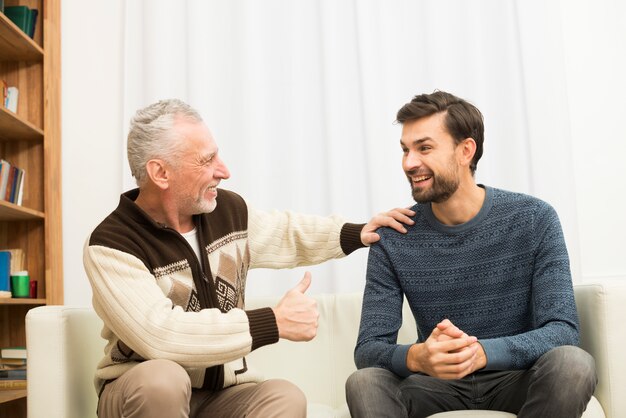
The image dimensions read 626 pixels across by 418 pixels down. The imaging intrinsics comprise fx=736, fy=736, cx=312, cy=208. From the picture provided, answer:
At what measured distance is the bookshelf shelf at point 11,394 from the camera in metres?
2.91

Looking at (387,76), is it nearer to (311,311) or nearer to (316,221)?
(316,221)

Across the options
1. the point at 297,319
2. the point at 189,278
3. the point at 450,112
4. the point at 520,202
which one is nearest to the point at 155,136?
the point at 189,278

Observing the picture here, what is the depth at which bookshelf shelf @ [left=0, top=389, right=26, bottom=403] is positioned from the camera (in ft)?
9.55

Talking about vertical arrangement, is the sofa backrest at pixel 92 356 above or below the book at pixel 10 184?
below

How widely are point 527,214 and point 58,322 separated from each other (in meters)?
1.27

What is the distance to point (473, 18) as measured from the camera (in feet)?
10.7

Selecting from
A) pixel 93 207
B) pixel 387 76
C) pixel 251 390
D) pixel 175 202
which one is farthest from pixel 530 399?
pixel 93 207

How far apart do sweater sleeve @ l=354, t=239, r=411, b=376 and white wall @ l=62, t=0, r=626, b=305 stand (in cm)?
131

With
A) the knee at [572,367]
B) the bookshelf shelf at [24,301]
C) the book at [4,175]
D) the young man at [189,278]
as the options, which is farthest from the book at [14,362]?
the knee at [572,367]

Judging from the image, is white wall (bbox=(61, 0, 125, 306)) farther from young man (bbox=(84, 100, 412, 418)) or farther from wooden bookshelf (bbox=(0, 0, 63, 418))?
young man (bbox=(84, 100, 412, 418))

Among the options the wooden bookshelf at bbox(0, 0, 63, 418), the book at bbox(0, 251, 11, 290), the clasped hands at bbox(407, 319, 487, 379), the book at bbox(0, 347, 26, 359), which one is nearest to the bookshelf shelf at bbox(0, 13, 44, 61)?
the wooden bookshelf at bbox(0, 0, 63, 418)

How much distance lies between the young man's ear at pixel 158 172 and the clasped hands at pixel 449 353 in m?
0.77

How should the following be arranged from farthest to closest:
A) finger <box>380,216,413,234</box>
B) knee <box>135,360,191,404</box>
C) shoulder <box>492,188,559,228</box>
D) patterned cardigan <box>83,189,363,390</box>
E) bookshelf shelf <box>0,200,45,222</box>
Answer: bookshelf shelf <box>0,200,45,222</box> → finger <box>380,216,413,234</box> → shoulder <box>492,188,559,228</box> → patterned cardigan <box>83,189,363,390</box> → knee <box>135,360,191,404</box>

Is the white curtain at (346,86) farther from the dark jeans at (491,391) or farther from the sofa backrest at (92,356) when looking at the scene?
the dark jeans at (491,391)
